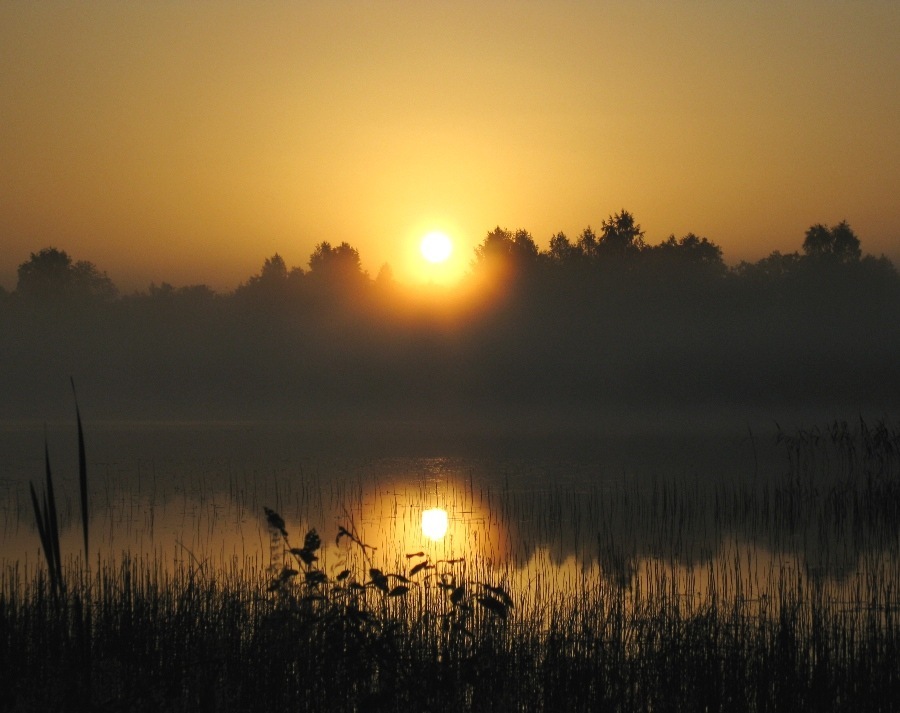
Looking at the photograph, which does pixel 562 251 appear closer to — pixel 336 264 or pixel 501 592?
pixel 336 264

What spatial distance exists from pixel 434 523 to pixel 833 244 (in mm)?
84336

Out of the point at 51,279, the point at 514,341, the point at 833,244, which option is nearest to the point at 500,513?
the point at 514,341

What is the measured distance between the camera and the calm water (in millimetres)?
14383

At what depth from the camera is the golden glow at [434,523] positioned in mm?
18531

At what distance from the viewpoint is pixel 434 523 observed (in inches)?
789

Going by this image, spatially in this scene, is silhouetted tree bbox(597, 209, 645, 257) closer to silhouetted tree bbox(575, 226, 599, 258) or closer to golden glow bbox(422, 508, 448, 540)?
silhouetted tree bbox(575, 226, 599, 258)

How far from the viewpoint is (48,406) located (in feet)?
284

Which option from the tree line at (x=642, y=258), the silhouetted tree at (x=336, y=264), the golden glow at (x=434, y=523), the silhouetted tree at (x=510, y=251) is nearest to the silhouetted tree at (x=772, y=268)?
the tree line at (x=642, y=258)

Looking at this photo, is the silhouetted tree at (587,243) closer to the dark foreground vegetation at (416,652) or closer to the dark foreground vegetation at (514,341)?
the dark foreground vegetation at (514,341)

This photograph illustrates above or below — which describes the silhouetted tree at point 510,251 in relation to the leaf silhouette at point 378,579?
above

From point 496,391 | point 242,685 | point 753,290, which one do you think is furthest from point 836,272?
point 242,685

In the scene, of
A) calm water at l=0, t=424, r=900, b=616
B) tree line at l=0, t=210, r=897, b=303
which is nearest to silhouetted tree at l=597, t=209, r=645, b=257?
tree line at l=0, t=210, r=897, b=303

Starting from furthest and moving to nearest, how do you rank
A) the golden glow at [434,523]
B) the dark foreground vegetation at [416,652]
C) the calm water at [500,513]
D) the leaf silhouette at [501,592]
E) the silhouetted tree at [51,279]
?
the silhouetted tree at [51,279] → the golden glow at [434,523] → the calm water at [500,513] → the dark foreground vegetation at [416,652] → the leaf silhouette at [501,592]

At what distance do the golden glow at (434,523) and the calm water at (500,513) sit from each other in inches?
8.3
